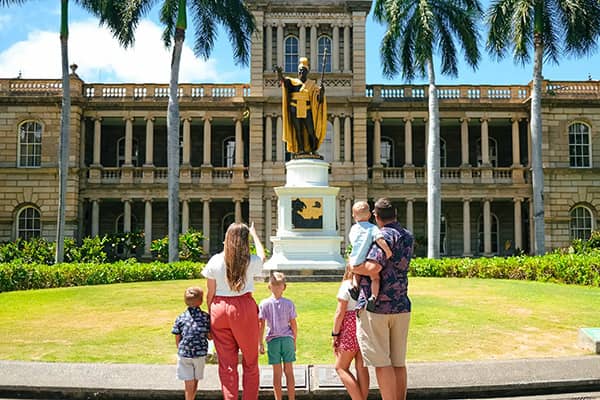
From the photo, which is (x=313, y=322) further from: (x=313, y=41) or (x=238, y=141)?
(x=313, y=41)

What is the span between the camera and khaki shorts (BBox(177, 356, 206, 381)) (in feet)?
17.0

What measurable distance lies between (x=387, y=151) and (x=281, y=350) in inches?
1228

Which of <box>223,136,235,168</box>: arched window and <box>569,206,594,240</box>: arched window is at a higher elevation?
<box>223,136,235,168</box>: arched window

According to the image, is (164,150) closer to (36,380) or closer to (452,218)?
(452,218)

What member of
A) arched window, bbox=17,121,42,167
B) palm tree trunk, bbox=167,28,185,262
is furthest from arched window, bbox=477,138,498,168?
arched window, bbox=17,121,42,167

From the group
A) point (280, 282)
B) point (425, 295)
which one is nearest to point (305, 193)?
point (425, 295)

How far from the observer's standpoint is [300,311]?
10703 millimetres

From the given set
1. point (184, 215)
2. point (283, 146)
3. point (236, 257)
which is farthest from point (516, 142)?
point (236, 257)

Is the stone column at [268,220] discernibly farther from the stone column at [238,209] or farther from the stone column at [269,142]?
the stone column at [269,142]

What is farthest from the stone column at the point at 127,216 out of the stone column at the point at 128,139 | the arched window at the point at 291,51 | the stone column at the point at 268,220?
the arched window at the point at 291,51

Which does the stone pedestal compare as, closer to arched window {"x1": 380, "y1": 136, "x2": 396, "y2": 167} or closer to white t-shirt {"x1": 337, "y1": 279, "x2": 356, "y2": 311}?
white t-shirt {"x1": 337, "y1": 279, "x2": 356, "y2": 311}

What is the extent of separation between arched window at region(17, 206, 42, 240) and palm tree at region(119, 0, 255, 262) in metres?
12.1

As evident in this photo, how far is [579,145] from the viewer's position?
33125 mm

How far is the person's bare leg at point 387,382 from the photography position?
5090 mm
